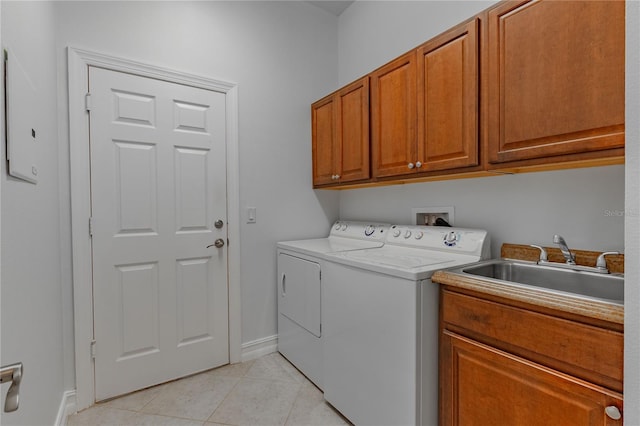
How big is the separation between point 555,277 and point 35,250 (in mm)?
2206

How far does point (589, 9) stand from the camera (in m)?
1.10

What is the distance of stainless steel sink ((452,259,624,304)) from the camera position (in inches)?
49.0

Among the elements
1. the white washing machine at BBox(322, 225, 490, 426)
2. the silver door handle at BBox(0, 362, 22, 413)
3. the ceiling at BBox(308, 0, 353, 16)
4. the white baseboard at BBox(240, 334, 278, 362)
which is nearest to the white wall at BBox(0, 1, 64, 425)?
the silver door handle at BBox(0, 362, 22, 413)

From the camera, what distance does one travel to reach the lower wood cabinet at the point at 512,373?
0.92m

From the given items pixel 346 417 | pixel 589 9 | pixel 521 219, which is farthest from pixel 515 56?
pixel 346 417

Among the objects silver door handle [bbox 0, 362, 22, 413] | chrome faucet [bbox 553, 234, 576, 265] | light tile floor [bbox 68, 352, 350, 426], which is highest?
chrome faucet [bbox 553, 234, 576, 265]

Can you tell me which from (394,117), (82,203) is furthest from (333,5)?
(82,203)

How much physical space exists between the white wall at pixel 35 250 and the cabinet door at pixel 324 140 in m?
1.68

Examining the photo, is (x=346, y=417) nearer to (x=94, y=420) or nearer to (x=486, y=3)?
(x=94, y=420)

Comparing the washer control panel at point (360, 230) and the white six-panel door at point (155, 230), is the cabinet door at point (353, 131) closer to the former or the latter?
the washer control panel at point (360, 230)

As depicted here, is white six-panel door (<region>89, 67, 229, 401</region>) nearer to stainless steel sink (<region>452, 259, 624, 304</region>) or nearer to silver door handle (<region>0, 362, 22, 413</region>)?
silver door handle (<region>0, 362, 22, 413</region>)

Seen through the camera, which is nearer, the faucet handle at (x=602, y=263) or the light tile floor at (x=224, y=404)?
the faucet handle at (x=602, y=263)

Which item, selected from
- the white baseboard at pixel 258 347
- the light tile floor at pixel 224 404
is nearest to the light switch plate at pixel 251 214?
the white baseboard at pixel 258 347

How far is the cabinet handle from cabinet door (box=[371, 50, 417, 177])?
1220 millimetres
